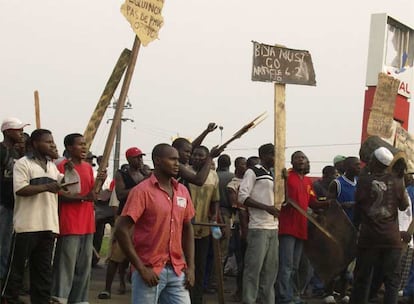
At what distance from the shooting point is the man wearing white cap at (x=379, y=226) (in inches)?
322

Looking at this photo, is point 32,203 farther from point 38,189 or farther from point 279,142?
point 279,142

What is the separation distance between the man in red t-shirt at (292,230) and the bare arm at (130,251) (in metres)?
3.45

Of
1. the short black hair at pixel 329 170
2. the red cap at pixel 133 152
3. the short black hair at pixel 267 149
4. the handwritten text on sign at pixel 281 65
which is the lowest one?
the short black hair at pixel 329 170

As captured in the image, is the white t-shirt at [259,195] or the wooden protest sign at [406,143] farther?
the wooden protest sign at [406,143]

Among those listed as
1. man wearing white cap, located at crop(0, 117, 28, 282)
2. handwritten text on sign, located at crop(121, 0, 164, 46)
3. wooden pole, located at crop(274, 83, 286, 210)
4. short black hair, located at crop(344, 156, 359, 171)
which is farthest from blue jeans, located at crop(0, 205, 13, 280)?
short black hair, located at crop(344, 156, 359, 171)

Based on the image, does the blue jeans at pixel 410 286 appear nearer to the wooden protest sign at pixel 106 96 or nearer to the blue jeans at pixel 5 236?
the wooden protest sign at pixel 106 96

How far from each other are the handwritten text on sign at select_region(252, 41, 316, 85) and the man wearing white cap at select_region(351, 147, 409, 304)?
1.25 meters

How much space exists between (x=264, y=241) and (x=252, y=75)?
1.84 m

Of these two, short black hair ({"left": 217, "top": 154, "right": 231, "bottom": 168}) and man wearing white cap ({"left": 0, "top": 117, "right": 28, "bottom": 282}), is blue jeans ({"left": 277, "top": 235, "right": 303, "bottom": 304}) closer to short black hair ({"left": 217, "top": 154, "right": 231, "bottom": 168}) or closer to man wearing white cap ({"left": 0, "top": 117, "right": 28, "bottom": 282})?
short black hair ({"left": 217, "top": 154, "right": 231, "bottom": 168})

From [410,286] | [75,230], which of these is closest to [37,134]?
[75,230]

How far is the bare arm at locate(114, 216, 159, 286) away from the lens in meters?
5.24

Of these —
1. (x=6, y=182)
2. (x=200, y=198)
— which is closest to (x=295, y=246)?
(x=200, y=198)

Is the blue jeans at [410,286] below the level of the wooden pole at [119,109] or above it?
below

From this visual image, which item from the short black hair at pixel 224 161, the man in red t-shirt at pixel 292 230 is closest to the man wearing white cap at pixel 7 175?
the man in red t-shirt at pixel 292 230
